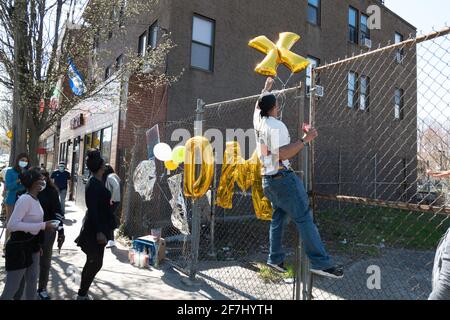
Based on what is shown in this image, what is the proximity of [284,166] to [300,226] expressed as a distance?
56 cm

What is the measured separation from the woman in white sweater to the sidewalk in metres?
1.15

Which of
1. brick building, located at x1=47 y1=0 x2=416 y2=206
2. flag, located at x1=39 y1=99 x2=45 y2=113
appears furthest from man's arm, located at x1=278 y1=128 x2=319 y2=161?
brick building, located at x1=47 y1=0 x2=416 y2=206

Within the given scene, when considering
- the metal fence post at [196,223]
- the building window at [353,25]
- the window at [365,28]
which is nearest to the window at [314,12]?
the building window at [353,25]

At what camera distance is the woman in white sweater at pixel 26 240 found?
3789 millimetres

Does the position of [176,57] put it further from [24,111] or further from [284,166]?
[284,166]

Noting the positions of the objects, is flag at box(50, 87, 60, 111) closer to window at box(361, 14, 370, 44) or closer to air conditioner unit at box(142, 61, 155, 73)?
air conditioner unit at box(142, 61, 155, 73)

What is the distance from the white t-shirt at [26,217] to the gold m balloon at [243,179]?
2333mm

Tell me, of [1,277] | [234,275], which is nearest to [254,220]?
[234,275]

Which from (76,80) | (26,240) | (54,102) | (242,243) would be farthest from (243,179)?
(54,102)

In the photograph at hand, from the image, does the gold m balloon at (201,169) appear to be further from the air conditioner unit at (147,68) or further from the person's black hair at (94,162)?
the air conditioner unit at (147,68)

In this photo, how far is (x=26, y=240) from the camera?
390 centimetres

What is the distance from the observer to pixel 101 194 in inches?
179

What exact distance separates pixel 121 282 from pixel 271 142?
12.4ft

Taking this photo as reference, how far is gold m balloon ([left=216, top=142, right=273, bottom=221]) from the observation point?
4395mm
